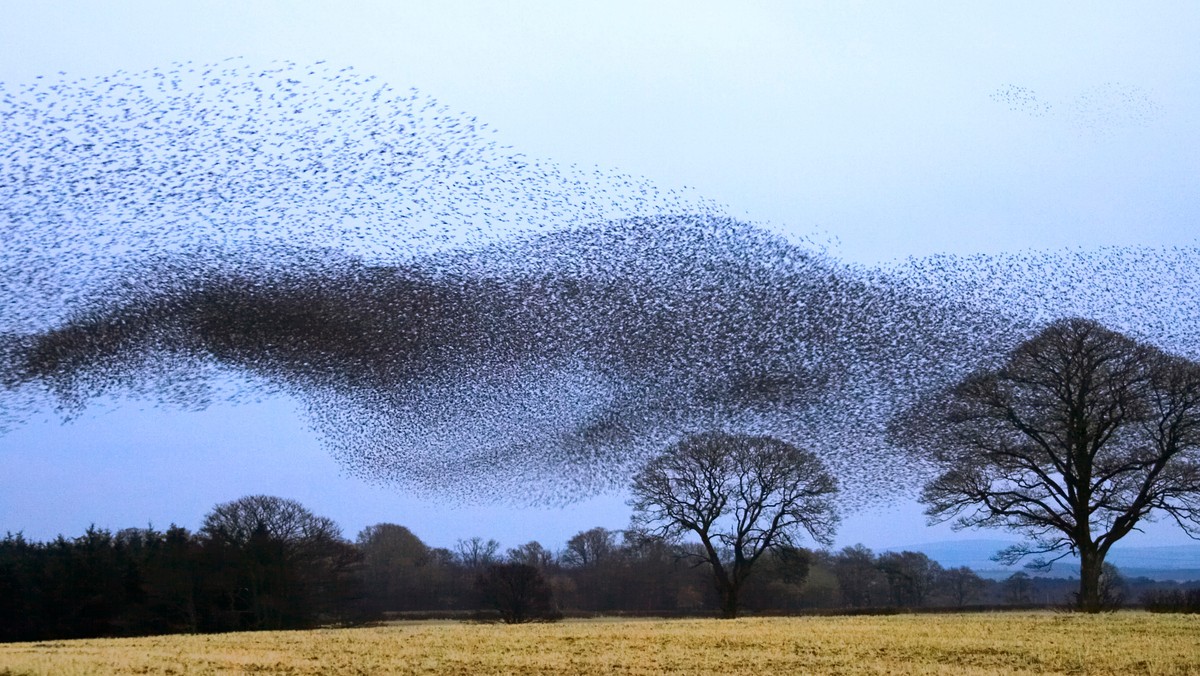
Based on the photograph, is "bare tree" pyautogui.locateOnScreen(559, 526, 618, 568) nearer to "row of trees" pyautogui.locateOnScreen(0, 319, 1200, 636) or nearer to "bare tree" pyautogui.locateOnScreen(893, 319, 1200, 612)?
"row of trees" pyautogui.locateOnScreen(0, 319, 1200, 636)

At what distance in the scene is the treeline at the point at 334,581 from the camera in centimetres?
4422

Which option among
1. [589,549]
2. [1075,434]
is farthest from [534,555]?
[1075,434]

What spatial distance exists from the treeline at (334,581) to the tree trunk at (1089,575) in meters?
3.11

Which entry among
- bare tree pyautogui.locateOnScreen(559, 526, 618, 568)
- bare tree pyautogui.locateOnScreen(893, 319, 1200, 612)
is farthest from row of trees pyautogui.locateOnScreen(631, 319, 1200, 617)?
bare tree pyautogui.locateOnScreen(559, 526, 618, 568)

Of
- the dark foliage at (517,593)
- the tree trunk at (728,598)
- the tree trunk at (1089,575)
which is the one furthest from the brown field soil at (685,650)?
the tree trunk at (728,598)

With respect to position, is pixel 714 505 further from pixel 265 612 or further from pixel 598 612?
pixel 265 612

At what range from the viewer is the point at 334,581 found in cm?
4691

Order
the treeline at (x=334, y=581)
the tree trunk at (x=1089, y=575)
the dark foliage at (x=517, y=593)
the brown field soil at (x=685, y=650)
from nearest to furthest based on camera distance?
the brown field soil at (x=685, y=650) → the tree trunk at (x=1089, y=575) → the dark foliage at (x=517, y=593) → the treeline at (x=334, y=581)

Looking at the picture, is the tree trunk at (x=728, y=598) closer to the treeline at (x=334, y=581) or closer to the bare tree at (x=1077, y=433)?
the treeline at (x=334, y=581)

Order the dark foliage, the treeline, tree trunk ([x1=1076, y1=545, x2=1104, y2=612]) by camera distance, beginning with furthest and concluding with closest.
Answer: the treeline
the dark foliage
tree trunk ([x1=1076, y1=545, x2=1104, y2=612])

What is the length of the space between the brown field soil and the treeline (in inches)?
567

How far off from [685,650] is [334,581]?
1116 inches

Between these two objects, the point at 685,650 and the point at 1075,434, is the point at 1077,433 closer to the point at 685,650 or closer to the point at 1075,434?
the point at 1075,434

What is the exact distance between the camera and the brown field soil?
18.9 m
